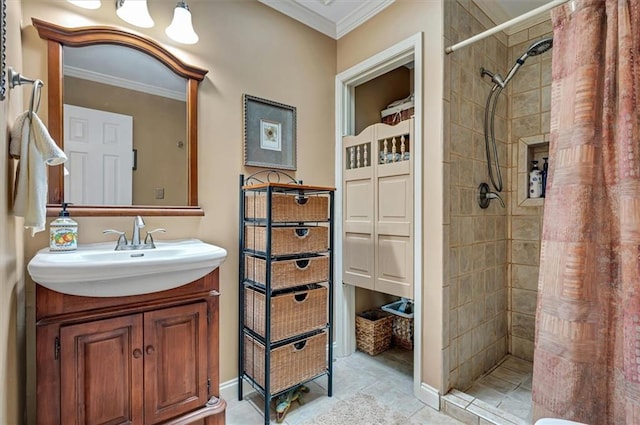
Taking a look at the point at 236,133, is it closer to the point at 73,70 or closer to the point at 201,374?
the point at 73,70

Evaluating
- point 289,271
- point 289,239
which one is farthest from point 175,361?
point 289,239

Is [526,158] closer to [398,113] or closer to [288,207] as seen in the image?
[398,113]

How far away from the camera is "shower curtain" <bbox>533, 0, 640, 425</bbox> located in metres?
1.11

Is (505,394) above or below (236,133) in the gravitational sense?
below

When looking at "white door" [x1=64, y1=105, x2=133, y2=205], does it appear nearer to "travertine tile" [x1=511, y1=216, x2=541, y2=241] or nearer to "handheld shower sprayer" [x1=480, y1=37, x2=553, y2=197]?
"handheld shower sprayer" [x1=480, y1=37, x2=553, y2=197]

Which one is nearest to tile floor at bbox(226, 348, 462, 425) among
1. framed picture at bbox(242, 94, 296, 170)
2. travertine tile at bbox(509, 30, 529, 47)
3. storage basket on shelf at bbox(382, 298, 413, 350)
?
storage basket on shelf at bbox(382, 298, 413, 350)

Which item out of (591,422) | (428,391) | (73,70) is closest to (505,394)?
(428,391)

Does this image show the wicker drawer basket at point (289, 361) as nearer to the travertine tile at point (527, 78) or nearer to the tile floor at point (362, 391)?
the tile floor at point (362, 391)

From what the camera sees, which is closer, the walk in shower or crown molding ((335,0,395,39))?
the walk in shower

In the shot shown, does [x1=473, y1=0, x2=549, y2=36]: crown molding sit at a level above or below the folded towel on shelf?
above

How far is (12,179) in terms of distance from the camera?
44.1 inches

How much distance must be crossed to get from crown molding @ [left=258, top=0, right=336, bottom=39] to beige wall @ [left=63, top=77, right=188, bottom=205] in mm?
965

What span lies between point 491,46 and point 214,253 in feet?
7.69

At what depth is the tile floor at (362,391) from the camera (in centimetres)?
169
